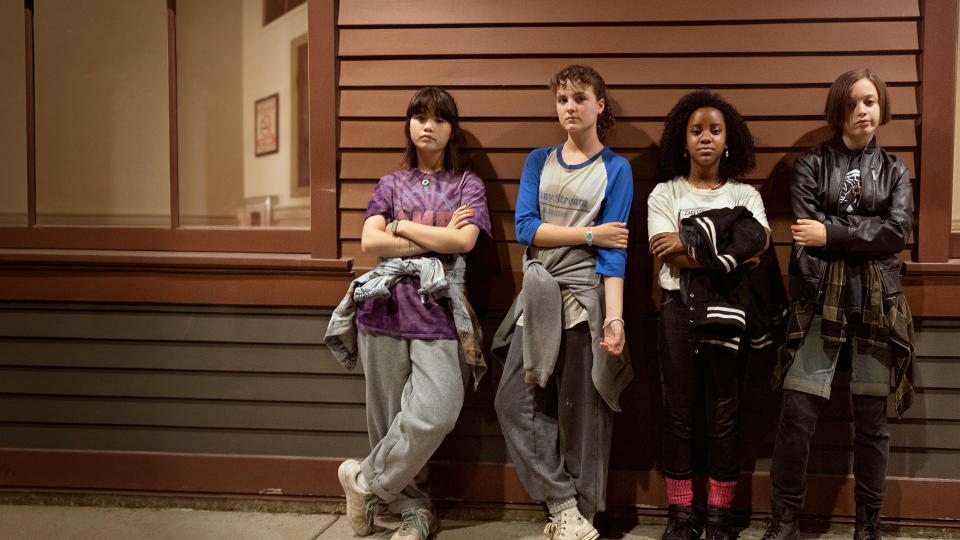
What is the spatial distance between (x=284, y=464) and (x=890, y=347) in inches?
102

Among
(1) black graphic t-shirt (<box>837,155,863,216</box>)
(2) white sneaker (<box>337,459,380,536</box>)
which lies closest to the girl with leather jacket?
(1) black graphic t-shirt (<box>837,155,863,216</box>)

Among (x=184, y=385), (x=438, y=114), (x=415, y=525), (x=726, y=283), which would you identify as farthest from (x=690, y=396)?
(x=184, y=385)

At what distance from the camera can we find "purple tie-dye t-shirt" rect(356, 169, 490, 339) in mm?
2686

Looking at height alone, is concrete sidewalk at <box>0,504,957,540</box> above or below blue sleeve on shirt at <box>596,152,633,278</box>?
below

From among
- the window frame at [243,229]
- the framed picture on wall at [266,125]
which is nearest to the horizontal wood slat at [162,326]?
the window frame at [243,229]

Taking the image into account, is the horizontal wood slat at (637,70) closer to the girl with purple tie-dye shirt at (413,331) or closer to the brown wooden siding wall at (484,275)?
the brown wooden siding wall at (484,275)

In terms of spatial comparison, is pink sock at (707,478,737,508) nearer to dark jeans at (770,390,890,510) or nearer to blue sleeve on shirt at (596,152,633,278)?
dark jeans at (770,390,890,510)

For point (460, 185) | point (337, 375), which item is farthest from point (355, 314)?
point (460, 185)

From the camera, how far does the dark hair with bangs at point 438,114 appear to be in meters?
2.74

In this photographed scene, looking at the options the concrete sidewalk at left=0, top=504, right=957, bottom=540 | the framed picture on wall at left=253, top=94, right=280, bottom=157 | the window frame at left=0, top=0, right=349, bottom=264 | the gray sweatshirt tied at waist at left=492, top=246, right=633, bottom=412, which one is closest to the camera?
the gray sweatshirt tied at waist at left=492, top=246, right=633, bottom=412

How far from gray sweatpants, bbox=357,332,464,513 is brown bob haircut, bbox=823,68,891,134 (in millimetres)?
1734

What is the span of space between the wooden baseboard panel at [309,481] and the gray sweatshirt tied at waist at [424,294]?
2.01ft

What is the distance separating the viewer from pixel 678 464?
2.65 m

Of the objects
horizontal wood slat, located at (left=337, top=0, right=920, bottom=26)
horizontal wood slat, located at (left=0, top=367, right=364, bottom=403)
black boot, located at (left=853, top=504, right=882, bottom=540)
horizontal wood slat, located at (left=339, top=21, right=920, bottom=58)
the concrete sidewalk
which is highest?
horizontal wood slat, located at (left=337, top=0, right=920, bottom=26)
